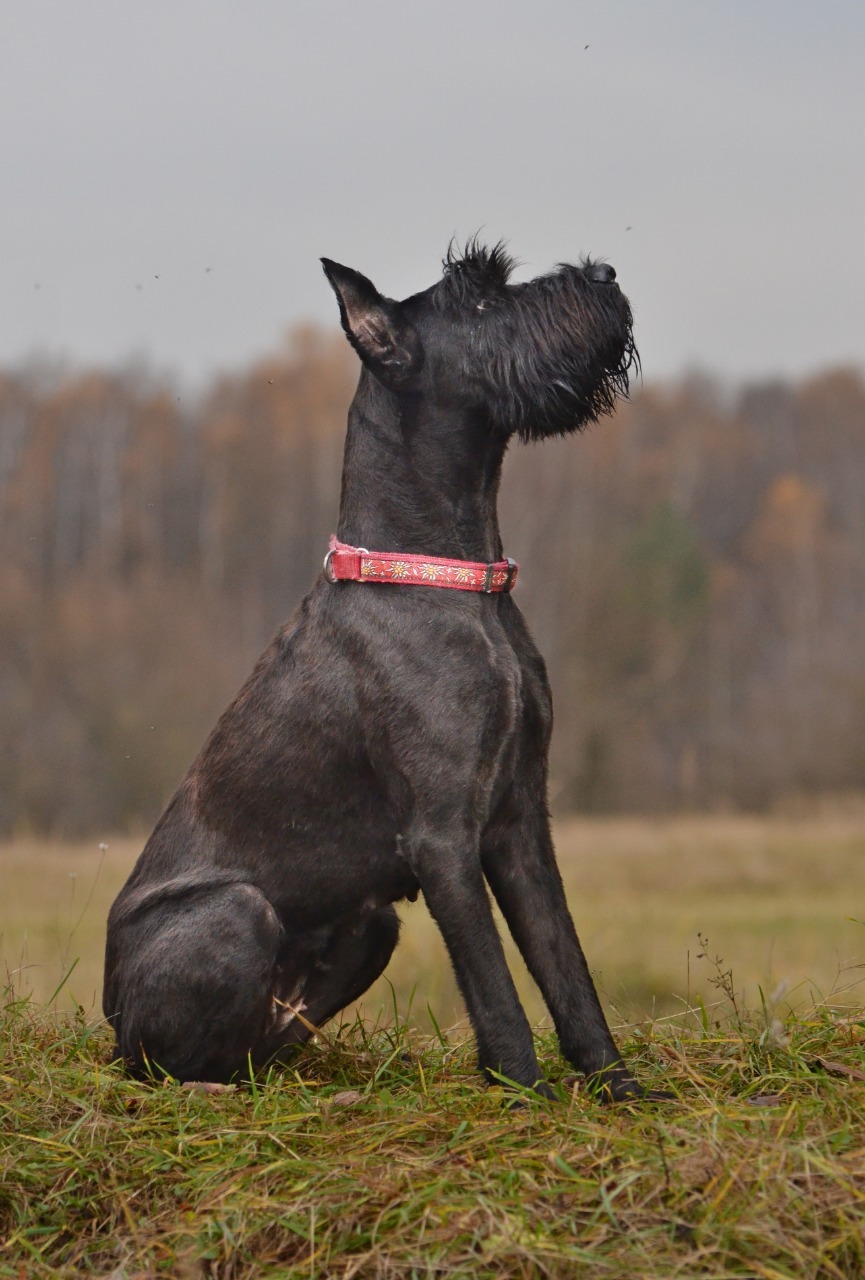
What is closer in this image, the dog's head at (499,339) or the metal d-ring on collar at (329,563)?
the dog's head at (499,339)

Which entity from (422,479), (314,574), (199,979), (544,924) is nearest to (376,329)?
(422,479)

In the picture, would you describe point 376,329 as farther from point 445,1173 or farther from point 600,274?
point 445,1173

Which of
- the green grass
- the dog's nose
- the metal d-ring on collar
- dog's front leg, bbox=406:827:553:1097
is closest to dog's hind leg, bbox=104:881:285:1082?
the green grass

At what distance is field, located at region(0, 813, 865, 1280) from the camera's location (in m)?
3.08

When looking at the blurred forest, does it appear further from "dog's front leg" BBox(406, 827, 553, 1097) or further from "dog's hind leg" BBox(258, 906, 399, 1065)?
"dog's front leg" BBox(406, 827, 553, 1097)

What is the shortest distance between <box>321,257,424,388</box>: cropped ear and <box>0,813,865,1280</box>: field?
2.23 meters

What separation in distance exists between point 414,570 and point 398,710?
0.46 meters

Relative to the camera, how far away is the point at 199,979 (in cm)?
434

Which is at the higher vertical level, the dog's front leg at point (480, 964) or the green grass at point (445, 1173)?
the dog's front leg at point (480, 964)

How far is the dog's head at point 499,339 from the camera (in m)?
4.30

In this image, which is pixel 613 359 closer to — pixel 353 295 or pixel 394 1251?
pixel 353 295

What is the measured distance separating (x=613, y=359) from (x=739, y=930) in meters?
11.3

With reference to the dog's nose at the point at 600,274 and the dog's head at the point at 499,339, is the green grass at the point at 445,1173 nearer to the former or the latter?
the dog's head at the point at 499,339

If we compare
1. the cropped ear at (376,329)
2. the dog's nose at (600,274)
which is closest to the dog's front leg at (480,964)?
the cropped ear at (376,329)
